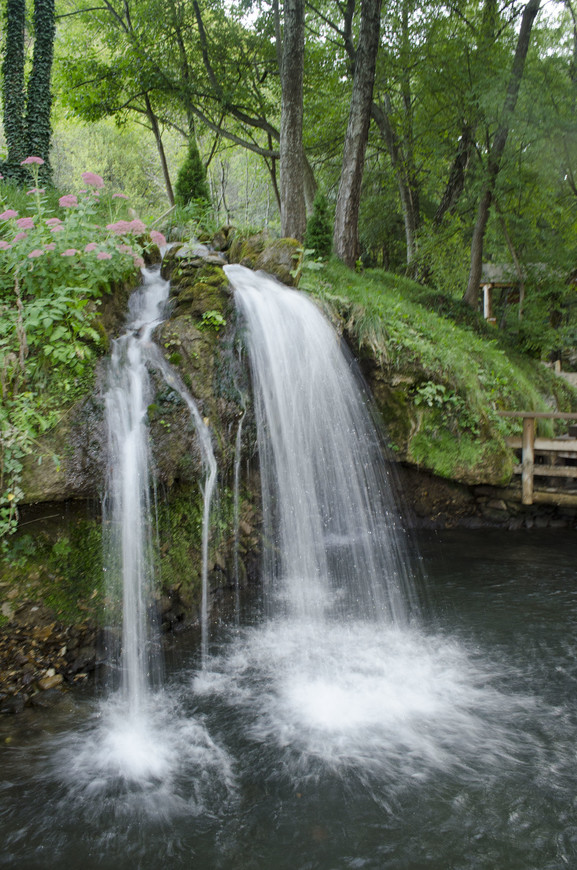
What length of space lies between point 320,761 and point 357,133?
13.1m

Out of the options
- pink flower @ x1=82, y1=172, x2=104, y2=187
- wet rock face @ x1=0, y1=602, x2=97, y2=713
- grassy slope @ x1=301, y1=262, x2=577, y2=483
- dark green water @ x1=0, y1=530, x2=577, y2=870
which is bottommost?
dark green water @ x1=0, y1=530, x2=577, y2=870

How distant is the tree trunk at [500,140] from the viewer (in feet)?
44.7

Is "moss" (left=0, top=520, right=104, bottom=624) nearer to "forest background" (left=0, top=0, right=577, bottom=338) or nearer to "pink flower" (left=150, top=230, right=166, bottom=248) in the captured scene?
"pink flower" (left=150, top=230, right=166, bottom=248)

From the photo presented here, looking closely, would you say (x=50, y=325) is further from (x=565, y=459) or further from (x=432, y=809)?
(x=565, y=459)

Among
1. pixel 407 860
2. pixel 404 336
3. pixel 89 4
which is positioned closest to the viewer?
pixel 407 860

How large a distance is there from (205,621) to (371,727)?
209 cm

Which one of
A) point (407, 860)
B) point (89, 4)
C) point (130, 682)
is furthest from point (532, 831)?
point (89, 4)

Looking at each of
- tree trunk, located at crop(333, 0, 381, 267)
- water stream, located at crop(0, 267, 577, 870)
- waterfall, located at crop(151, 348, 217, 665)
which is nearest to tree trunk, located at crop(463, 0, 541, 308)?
tree trunk, located at crop(333, 0, 381, 267)

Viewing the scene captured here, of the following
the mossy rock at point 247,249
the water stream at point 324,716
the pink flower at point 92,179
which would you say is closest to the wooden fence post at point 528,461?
the water stream at point 324,716

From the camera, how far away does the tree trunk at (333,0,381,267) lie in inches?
491

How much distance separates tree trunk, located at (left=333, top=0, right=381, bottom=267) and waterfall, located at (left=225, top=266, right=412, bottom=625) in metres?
6.23

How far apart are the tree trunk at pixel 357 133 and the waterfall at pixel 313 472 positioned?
20.4 feet

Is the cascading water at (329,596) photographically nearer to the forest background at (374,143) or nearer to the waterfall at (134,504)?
the waterfall at (134,504)

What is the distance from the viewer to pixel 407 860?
308 cm
